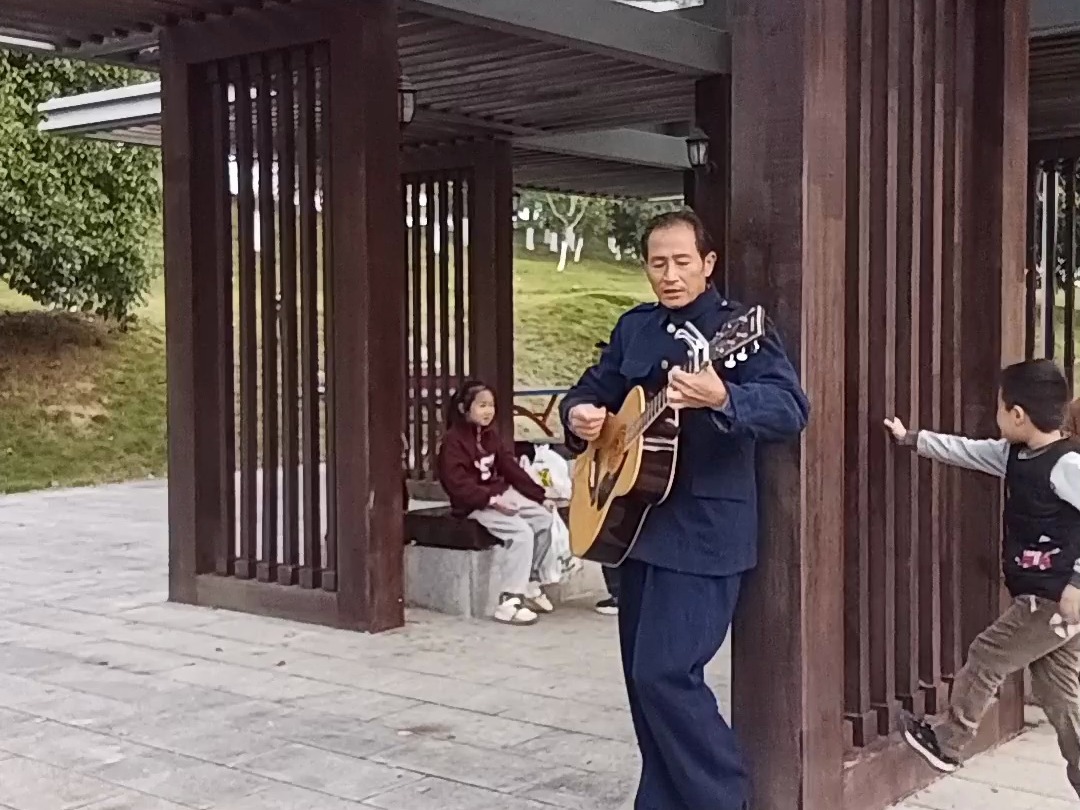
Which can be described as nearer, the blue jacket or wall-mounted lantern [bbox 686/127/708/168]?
the blue jacket

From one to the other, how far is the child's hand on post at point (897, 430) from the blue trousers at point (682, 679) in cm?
86

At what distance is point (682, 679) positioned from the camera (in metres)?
3.56

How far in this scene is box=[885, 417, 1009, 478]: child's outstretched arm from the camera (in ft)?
13.4

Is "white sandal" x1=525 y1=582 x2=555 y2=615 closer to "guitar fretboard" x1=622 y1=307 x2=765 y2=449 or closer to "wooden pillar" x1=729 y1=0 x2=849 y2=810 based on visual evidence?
"wooden pillar" x1=729 y1=0 x2=849 y2=810

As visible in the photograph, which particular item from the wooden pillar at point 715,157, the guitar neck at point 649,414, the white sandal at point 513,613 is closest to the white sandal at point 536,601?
the white sandal at point 513,613

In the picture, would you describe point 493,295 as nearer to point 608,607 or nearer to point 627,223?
point 608,607

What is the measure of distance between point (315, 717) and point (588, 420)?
231 cm

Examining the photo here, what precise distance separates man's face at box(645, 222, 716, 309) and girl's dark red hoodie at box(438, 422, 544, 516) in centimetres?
381

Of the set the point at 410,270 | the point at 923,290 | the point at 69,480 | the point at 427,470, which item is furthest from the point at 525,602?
the point at 69,480

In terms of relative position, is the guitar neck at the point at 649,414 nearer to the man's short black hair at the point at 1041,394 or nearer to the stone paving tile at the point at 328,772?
the man's short black hair at the point at 1041,394

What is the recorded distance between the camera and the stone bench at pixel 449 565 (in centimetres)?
729

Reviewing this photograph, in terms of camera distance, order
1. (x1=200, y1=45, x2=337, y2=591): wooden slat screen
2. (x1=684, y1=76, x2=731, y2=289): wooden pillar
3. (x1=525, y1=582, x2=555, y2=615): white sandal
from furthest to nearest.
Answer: (x1=684, y1=76, x2=731, y2=289): wooden pillar < (x1=525, y1=582, x2=555, y2=615): white sandal < (x1=200, y1=45, x2=337, y2=591): wooden slat screen

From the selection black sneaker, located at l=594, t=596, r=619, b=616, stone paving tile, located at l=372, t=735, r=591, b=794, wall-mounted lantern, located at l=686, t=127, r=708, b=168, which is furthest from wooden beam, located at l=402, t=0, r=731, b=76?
stone paving tile, located at l=372, t=735, r=591, b=794

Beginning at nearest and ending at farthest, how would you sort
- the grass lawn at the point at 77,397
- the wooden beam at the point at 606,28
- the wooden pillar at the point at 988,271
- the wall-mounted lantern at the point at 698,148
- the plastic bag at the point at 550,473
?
the wooden pillar at the point at 988,271 → the wooden beam at the point at 606,28 → the plastic bag at the point at 550,473 → the wall-mounted lantern at the point at 698,148 → the grass lawn at the point at 77,397
